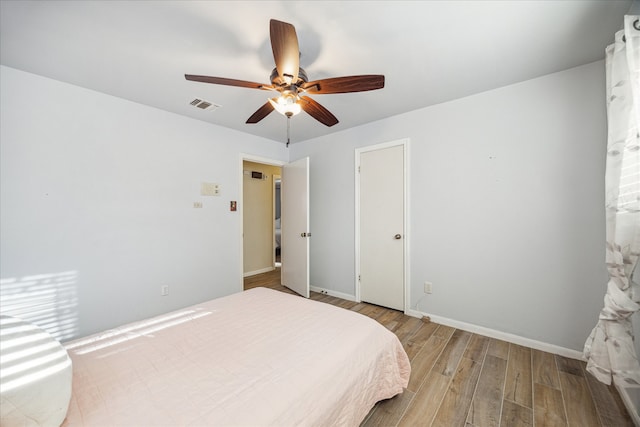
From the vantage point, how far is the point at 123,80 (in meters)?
2.11

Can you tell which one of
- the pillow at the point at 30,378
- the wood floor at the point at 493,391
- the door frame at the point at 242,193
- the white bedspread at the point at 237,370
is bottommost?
the wood floor at the point at 493,391

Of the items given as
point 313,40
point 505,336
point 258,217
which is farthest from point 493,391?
point 258,217

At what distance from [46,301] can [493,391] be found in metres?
3.58

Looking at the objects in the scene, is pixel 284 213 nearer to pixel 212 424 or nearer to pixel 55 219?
pixel 55 219

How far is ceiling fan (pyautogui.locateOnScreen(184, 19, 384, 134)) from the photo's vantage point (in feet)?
4.20

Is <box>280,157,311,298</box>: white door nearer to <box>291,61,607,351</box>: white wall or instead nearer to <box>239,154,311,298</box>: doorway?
<box>239,154,311,298</box>: doorway

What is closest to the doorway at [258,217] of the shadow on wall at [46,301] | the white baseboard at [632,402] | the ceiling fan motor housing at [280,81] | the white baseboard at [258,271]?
the white baseboard at [258,271]

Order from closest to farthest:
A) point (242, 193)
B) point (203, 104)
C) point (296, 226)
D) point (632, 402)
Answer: point (632, 402), point (203, 104), point (242, 193), point (296, 226)

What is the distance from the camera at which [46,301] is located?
2.04m

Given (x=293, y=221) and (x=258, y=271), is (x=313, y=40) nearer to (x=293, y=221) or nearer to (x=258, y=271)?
(x=293, y=221)

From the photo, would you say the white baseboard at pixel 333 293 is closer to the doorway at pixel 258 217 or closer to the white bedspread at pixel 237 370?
the doorway at pixel 258 217

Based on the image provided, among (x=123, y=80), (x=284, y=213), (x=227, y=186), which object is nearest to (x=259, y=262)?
(x=284, y=213)

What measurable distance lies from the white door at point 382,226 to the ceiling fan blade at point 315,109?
111 centimetres

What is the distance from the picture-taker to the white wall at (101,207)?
195cm
